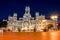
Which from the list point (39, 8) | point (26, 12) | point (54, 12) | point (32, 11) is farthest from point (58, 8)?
point (26, 12)

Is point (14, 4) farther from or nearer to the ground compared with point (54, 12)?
farther from the ground

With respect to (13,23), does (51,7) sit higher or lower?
higher

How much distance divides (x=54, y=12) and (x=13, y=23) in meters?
2.84

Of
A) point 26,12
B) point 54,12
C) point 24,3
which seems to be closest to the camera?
point 54,12

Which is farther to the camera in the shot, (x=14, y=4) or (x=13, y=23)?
(x=13, y=23)

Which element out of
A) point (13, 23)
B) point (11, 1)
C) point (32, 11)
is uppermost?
point (11, 1)

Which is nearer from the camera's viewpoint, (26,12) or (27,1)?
(27,1)

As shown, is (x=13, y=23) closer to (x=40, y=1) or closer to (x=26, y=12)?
(x=26, y=12)

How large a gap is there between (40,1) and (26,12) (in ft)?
4.84

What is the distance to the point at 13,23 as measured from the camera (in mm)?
8383

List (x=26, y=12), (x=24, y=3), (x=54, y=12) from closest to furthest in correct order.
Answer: (x=54, y=12) → (x=24, y=3) → (x=26, y=12)

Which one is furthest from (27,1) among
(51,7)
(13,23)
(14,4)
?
(13,23)

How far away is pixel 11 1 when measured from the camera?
265 inches

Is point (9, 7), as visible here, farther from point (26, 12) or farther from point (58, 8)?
point (58, 8)
